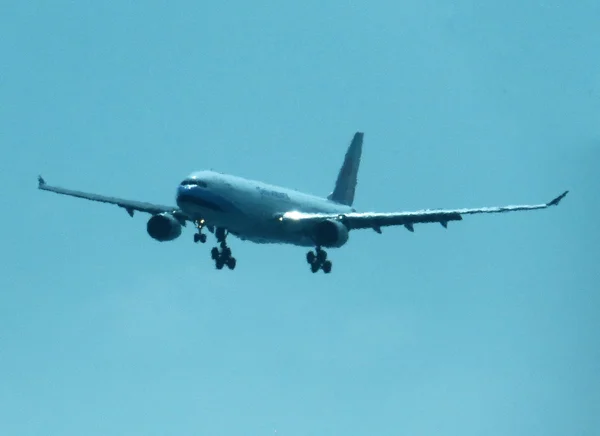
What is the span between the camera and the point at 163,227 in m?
97.1

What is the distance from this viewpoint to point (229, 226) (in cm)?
9456

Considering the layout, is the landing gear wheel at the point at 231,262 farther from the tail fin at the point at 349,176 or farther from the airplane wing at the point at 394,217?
the tail fin at the point at 349,176

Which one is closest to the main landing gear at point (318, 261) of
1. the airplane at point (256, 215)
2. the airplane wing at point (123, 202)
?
the airplane at point (256, 215)

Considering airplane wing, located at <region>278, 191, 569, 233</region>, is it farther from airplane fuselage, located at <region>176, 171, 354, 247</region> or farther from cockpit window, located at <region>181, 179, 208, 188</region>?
cockpit window, located at <region>181, 179, 208, 188</region>

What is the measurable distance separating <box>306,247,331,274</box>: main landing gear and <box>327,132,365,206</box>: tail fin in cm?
1441

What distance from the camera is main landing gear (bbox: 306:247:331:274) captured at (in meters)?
103

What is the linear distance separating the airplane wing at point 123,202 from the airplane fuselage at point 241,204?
6078mm

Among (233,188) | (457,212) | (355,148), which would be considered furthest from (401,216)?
(355,148)

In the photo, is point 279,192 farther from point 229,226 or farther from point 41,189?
point 41,189

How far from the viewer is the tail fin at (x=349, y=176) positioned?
11800 cm

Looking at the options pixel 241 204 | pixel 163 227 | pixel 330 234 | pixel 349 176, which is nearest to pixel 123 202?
pixel 163 227

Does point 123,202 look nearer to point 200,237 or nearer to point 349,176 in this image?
point 200,237

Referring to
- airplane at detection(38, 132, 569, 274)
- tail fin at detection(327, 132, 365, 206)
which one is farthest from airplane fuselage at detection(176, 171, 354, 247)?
tail fin at detection(327, 132, 365, 206)

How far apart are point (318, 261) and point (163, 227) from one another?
45.5 ft
